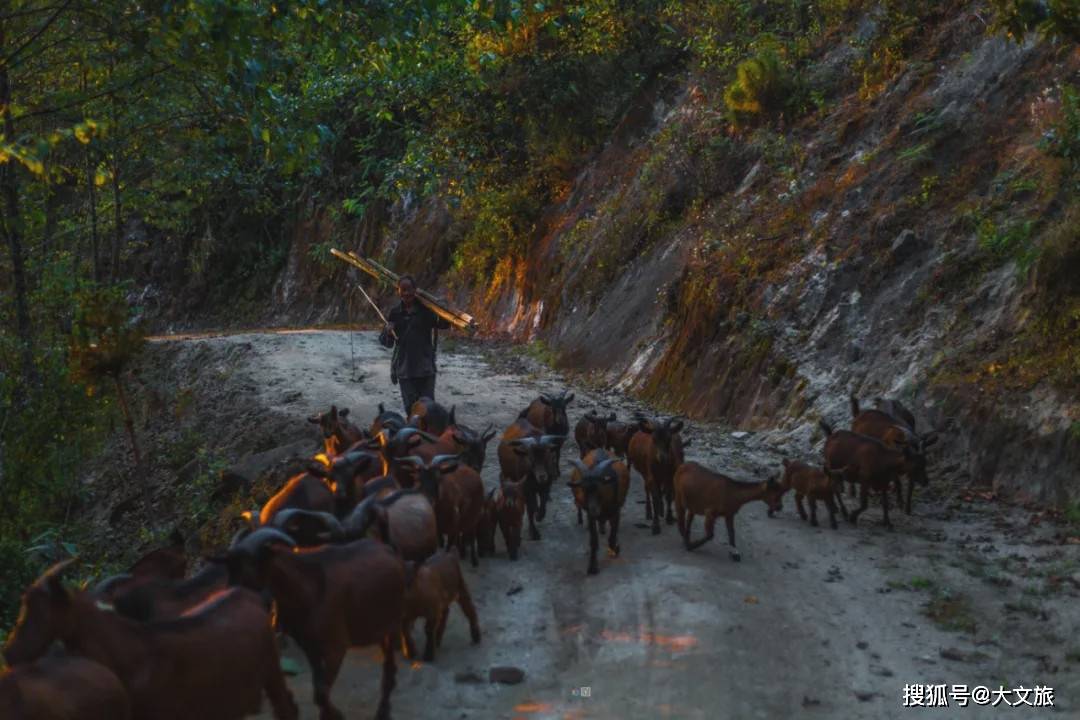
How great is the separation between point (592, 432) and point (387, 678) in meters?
7.20

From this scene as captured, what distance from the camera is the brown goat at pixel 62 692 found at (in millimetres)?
5047

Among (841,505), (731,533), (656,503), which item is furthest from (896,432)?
(656,503)

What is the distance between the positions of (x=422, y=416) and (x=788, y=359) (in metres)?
5.91

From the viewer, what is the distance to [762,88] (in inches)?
891

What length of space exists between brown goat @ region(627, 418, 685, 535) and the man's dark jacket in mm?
3848

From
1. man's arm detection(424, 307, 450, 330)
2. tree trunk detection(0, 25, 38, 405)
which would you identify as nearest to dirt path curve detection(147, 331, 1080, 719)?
man's arm detection(424, 307, 450, 330)

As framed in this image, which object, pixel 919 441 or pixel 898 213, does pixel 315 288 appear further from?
pixel 919 441

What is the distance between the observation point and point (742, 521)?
12000 mm

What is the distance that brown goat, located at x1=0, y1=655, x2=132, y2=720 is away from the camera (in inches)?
199

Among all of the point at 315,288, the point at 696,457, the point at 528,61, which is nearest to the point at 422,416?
the point at 696,457

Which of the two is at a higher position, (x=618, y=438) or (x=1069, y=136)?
(x=1069, y=136)

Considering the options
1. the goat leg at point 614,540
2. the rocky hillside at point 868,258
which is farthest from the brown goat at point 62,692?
the rocky hillside at point 868,258

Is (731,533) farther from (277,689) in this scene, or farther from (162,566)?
(277,689)

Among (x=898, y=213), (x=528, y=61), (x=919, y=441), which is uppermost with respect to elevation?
(x=528, y=61)
